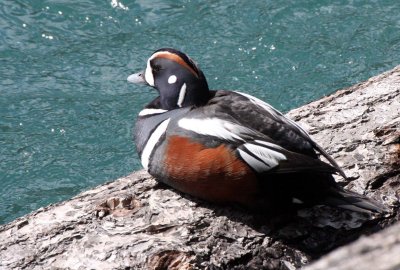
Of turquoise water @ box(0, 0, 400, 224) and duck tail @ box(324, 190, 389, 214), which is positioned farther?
turquoise water @ box(0, 0, 400, 224)

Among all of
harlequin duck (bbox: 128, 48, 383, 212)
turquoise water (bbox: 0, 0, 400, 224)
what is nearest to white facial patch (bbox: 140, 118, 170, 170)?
A: harlequin duck (bbox: 128, 48, 383, 212)

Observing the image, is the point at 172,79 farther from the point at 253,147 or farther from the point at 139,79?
the point at 253,147

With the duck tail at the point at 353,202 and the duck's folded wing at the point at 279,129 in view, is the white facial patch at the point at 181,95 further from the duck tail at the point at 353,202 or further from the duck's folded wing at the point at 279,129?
the duck tail at the point at 353,202

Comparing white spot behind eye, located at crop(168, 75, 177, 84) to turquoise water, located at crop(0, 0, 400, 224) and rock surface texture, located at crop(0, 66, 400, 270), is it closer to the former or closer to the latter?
rock surface texture, located at crop(0, 66, 400, 270)

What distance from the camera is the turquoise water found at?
17.6ft

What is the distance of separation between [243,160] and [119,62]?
369 cm

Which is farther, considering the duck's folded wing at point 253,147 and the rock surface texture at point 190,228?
the duck's folded wing at point 253,147

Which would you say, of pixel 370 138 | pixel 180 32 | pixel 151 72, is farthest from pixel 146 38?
pixel 370 138

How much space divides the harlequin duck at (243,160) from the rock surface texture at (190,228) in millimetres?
73

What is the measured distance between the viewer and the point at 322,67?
608 cm

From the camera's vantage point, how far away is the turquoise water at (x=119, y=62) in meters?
5.35

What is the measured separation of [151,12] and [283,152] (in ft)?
13.8

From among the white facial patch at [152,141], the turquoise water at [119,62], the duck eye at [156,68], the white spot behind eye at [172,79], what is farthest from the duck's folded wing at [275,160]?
the turquoise water at [119,62]

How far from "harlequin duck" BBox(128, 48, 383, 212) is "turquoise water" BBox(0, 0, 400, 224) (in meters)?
2.48
